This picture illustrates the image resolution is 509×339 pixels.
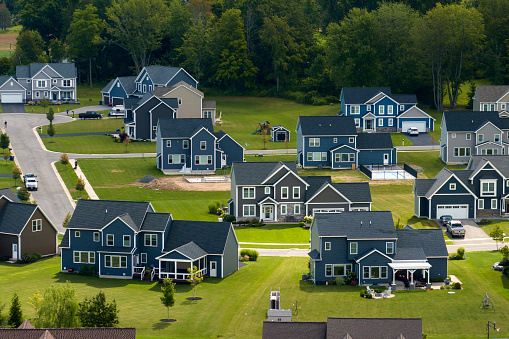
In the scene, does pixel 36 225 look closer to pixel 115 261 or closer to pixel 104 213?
pixel 104 213

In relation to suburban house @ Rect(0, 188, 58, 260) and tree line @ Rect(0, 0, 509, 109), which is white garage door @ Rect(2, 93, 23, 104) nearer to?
tree line @ Rect(0, 0, 509, 109)

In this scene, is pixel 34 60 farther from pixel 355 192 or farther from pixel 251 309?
pixel 251 309

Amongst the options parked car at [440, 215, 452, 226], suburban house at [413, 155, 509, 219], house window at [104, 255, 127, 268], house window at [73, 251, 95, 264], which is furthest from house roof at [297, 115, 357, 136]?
house window at [104, 255, 127, 268]

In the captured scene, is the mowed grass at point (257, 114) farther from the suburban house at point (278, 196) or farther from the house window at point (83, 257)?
the house window at point (83, 257)

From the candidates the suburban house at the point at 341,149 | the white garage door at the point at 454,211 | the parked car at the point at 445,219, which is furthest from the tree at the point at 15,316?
the suburban house at the point at 341,149

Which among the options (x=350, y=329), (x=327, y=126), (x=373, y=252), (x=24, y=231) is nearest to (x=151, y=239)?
(x=24, y=231)

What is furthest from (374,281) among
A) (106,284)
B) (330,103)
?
(330,103)
